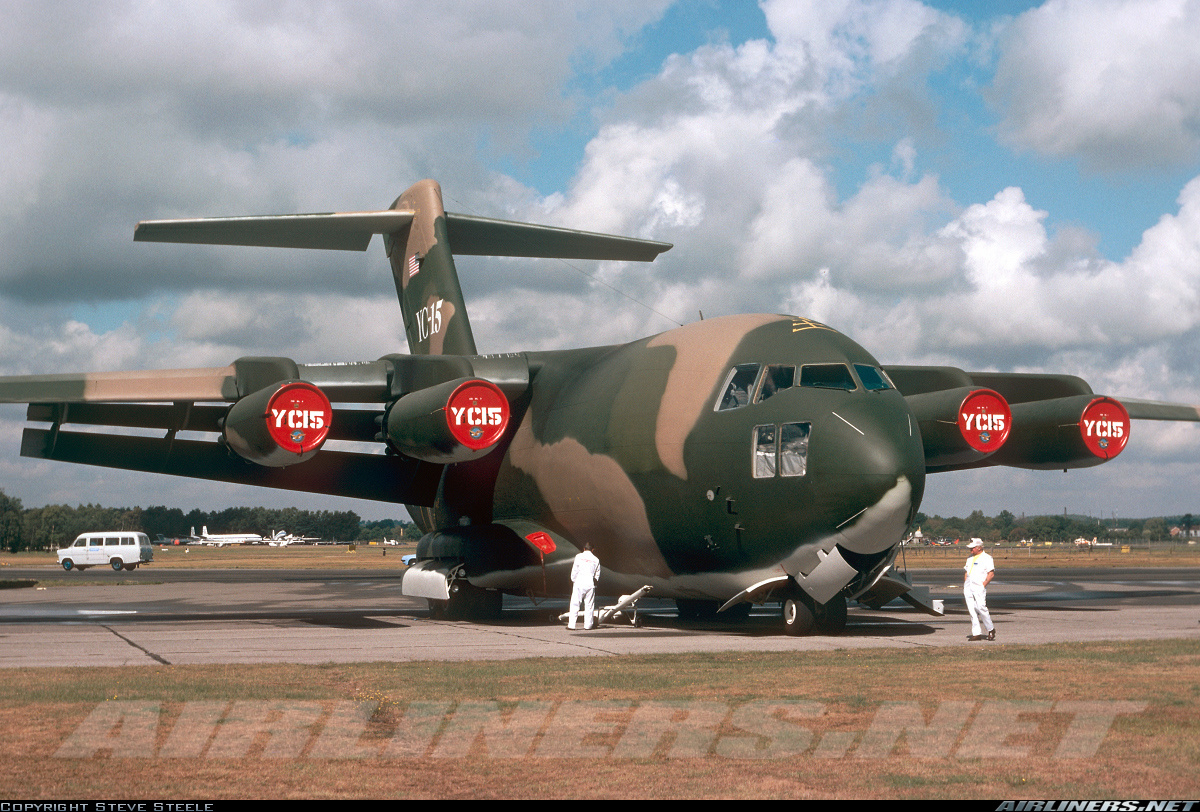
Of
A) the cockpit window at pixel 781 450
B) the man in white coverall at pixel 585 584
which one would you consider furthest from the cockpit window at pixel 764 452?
the man in white coverall at pixel 585 584

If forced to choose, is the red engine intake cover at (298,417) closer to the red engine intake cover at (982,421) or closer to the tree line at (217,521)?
the red engine intake cover at (982,421)

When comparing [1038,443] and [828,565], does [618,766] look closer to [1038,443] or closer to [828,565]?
[828,565]

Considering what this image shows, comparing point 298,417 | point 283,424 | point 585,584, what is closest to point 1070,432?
point 585,584

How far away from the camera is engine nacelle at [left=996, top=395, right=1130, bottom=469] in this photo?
20.8 m

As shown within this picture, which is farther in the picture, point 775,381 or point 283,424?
point 283,424

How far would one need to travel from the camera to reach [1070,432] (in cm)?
2084

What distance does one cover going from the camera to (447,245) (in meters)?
24.4

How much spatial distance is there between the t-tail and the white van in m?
37.2

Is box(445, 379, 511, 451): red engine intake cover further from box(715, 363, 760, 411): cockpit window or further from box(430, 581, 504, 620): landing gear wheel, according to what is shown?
box(430, 581, 504, 620): landing gear wheel

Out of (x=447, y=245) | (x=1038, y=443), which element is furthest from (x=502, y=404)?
(x=1038, y=443)

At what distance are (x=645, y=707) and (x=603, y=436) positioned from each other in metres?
8.76

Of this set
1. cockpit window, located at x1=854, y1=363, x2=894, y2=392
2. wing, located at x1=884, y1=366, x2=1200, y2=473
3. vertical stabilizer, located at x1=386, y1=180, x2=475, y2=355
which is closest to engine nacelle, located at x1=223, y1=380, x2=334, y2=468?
vertical stabilizer, located at x1=386, y1=180, x2=475, y2=355

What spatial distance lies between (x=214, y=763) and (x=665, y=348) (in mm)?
11627
